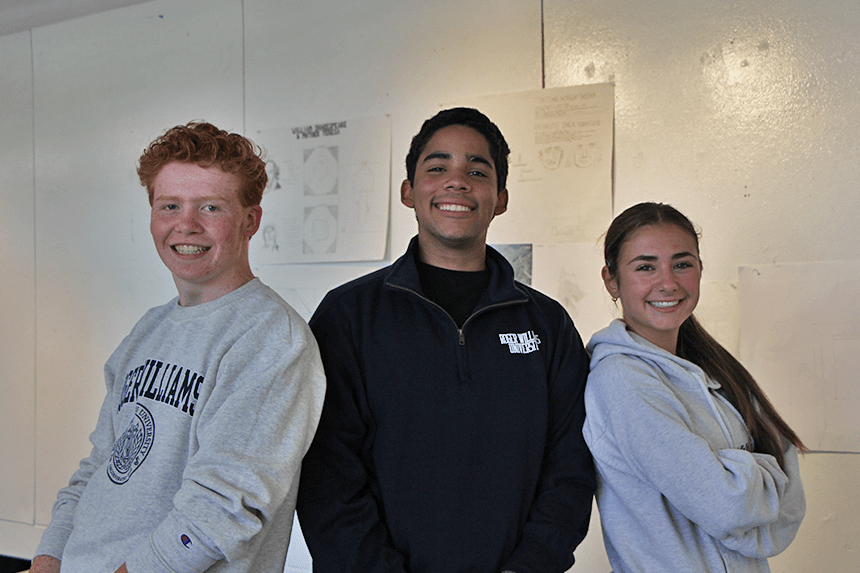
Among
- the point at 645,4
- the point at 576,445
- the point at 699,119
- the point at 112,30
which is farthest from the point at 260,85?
the point at 576,445

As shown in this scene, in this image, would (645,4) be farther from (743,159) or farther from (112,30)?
(112,30)

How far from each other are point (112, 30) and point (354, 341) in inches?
109

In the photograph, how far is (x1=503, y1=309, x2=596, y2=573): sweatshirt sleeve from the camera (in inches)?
48.5

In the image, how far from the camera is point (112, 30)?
10.2 ft

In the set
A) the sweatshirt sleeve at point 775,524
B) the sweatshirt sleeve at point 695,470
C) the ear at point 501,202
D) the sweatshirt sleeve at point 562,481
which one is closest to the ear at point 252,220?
the ear at point 501,202

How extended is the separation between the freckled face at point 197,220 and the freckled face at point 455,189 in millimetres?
417

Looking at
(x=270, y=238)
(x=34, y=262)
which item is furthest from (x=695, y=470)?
(x=34, y=262)

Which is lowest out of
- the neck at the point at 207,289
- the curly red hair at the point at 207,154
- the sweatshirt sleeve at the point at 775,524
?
the sweatshirt sleeve at the point at 775,524

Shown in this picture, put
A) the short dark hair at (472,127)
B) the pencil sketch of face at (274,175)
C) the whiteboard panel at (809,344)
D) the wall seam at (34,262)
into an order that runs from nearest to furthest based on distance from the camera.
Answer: the short dark hair at (472,127)
the whiteboard panel at (809,344)
the pencil sketch of face at (274,175)
the wall seam at (34,262)

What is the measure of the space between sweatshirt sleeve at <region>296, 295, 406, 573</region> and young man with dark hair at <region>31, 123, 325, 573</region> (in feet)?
0.21

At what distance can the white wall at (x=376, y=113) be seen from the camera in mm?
2049

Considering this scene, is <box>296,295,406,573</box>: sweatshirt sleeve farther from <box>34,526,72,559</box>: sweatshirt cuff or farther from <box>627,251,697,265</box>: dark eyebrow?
<box>627,251,697,265</box>: dark eyebrow

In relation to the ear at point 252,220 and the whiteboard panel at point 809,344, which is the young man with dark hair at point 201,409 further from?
the whiteboard panel at point 809,344

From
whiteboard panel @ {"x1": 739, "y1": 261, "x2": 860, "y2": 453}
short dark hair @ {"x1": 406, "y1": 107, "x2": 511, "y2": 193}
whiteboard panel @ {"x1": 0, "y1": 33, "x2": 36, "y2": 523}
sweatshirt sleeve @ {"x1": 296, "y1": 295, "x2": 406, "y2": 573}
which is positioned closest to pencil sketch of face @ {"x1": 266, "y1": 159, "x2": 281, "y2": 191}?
short dark hair @ {"x1": 406, "y1": 107, "x2": 511, "y2": 193}
